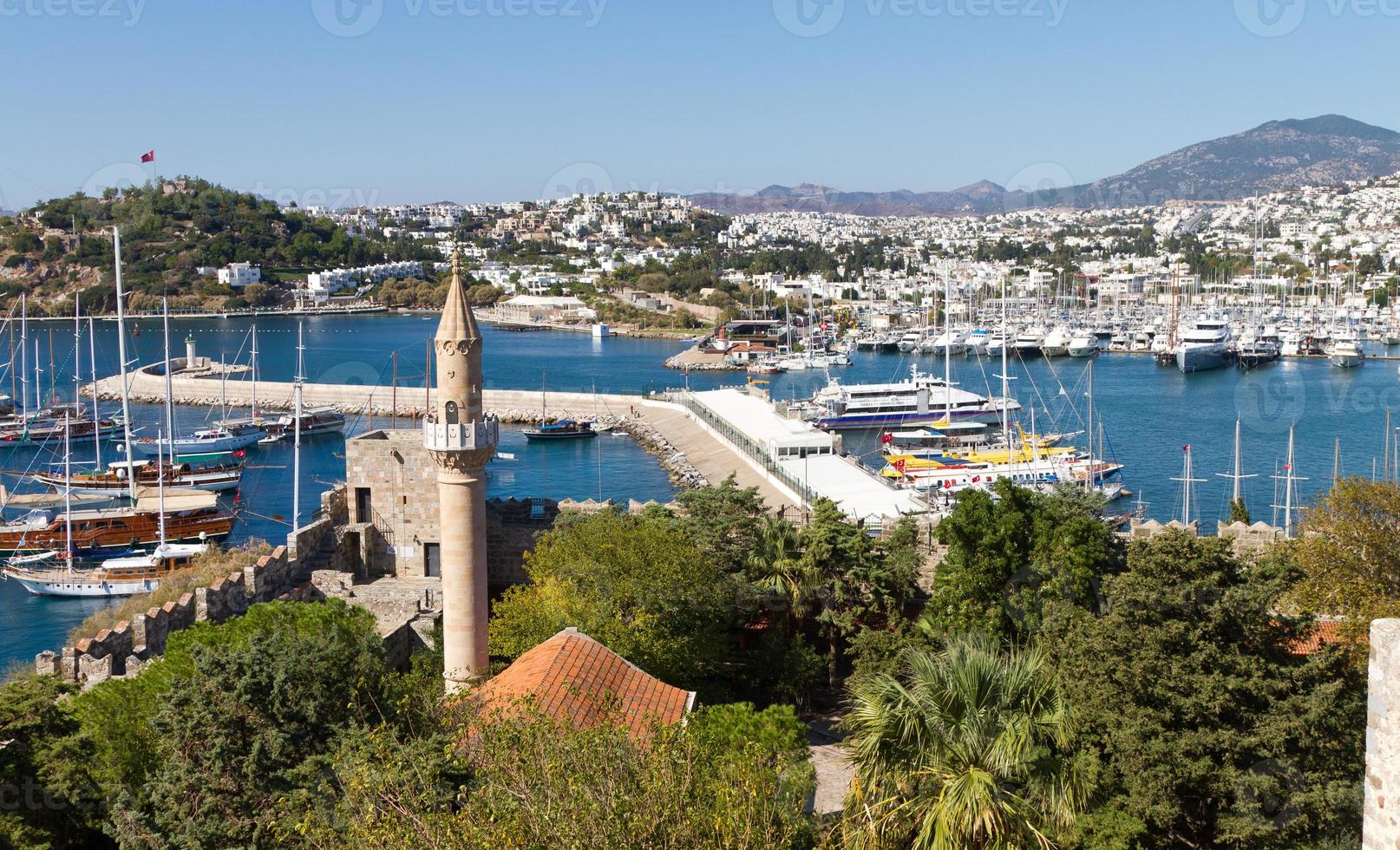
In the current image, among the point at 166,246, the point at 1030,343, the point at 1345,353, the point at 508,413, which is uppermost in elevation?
the point at 166,246

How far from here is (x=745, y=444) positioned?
109 ft

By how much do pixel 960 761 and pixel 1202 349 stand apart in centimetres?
5844

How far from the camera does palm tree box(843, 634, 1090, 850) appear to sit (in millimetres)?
6266

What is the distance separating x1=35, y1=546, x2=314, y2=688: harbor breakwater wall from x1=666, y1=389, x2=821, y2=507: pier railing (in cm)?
772

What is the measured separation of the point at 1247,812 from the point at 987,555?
15.2 ft

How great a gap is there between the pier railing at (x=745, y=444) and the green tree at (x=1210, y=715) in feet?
31.5

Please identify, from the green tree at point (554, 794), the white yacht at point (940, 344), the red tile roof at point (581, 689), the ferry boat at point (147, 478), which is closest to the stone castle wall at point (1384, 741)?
the green tree at point (554, 794)

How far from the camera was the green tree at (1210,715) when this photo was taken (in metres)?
7.68

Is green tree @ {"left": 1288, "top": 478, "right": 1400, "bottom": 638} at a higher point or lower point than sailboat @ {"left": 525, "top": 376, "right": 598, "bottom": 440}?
higher

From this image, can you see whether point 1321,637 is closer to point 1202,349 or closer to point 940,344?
point 1202,349

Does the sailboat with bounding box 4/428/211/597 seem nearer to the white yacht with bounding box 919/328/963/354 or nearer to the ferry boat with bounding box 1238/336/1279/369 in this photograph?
the white yacht with bounding box 919/328/963/354
